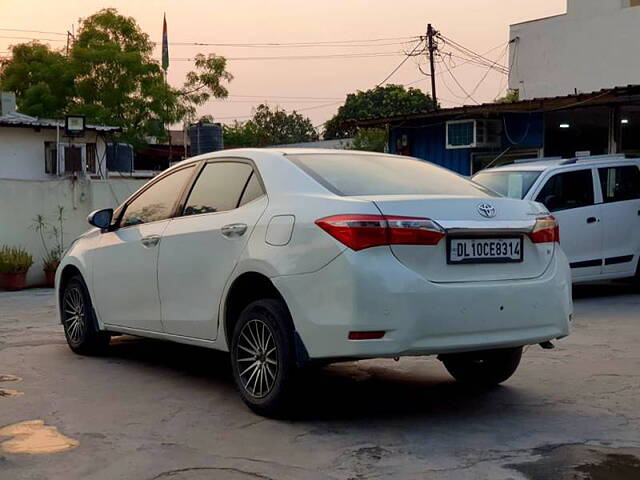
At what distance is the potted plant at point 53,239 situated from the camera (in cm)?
1462

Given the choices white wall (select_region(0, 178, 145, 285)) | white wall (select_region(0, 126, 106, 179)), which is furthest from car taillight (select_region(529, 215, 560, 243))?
white wall (select_region(0, 126, 106, 179))

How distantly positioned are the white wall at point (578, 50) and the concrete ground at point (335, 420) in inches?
686

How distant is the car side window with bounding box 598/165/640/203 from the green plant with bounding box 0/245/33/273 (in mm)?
8810

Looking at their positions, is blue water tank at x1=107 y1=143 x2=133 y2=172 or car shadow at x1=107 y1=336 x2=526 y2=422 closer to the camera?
car shadow at x1=107 y1=336 x2=526 y2=422

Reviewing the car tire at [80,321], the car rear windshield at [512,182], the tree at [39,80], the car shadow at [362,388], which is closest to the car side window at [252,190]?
the car shadow at [362,388]

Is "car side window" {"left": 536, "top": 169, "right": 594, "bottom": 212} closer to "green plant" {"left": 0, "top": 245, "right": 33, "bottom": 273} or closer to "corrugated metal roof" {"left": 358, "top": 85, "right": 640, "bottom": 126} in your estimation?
"corrugated metal roof" {"left": 358, "top": 85, "right": 640, "bottom": 126}

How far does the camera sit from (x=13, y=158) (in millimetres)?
23984

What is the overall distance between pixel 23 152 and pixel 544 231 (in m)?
21.1

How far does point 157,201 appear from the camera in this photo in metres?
6.86

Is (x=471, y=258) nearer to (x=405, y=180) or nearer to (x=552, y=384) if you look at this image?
(x=405, y=180)

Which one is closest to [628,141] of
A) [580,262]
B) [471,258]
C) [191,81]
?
[580,262]

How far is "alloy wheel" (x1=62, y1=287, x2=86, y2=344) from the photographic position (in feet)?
25.1

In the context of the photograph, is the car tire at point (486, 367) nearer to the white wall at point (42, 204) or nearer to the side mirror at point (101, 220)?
the side mirror at point (101, 220)

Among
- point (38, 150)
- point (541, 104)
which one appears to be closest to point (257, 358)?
point (541, 104)
